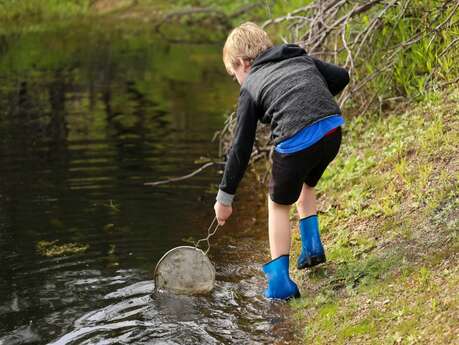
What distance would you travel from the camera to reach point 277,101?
13.3 ft

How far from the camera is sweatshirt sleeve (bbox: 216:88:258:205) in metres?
4.10

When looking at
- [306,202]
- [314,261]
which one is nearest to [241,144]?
[306,202]

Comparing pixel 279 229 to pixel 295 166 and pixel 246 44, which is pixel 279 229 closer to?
pixel 295 166

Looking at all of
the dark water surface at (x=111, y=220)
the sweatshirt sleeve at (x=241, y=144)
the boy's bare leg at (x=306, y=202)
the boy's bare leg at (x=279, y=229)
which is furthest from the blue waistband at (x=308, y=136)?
the dark water surface at (x=111, y=220)

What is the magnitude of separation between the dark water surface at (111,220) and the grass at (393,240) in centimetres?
39

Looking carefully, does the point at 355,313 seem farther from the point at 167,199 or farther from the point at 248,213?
the point at 167,199

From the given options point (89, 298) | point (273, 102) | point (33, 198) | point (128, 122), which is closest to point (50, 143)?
point (128, 122)

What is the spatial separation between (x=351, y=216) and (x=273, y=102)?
1426mm

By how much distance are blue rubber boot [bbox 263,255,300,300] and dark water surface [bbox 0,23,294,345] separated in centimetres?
8

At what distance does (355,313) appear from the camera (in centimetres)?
379

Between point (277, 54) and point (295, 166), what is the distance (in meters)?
0.64

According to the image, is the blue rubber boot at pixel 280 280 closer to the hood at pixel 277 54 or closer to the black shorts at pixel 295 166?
the black shorts at pixel 295 166

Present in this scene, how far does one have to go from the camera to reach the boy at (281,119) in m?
4.04

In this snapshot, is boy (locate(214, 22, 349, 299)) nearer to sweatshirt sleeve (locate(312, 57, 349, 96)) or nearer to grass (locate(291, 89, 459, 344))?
sweatshirt sleeve (locate(312, 57, 349, 96))
